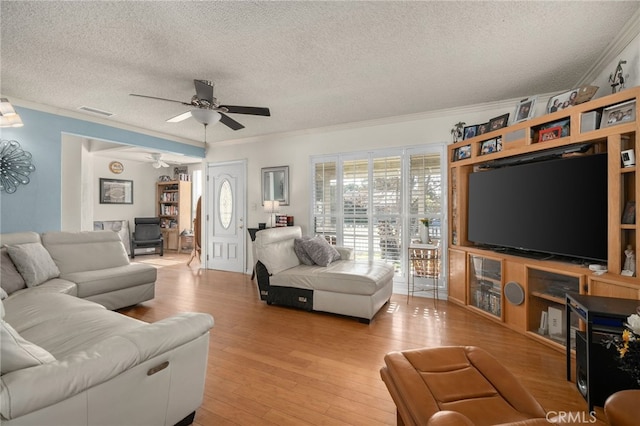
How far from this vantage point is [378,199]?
4426 mm

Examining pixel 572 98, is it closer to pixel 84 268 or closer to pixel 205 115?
pixel 205 115

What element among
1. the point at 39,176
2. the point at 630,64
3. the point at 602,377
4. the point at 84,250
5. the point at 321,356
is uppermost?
the point at 630,64

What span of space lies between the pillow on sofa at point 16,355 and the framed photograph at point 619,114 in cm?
374

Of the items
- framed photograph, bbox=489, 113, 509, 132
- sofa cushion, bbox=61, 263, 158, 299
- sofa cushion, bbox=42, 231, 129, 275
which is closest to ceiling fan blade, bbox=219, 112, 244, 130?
sofa cushion, bbox=61, 263, 158, 299

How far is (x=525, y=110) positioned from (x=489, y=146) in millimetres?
481

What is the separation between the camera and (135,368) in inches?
50.8

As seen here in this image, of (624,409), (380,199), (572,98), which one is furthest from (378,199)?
(624,409)

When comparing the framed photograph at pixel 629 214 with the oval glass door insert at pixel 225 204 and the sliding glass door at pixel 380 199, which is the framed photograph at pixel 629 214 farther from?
the oval glass door insert at pixel 225 204

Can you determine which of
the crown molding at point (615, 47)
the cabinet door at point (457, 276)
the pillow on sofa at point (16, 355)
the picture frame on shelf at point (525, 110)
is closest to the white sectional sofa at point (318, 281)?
the cabinet door at point (457, 276)

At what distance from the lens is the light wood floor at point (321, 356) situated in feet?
5.73

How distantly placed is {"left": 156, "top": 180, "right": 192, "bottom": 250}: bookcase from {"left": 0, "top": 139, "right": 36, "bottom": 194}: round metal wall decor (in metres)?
4.24

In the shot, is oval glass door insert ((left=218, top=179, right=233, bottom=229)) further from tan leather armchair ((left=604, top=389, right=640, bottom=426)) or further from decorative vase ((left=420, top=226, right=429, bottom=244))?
tan leather armchair ((left=604, top=389, right=640, bottom=426))

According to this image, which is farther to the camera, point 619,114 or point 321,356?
point 321,356

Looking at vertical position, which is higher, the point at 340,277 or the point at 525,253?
the point at 525,253
